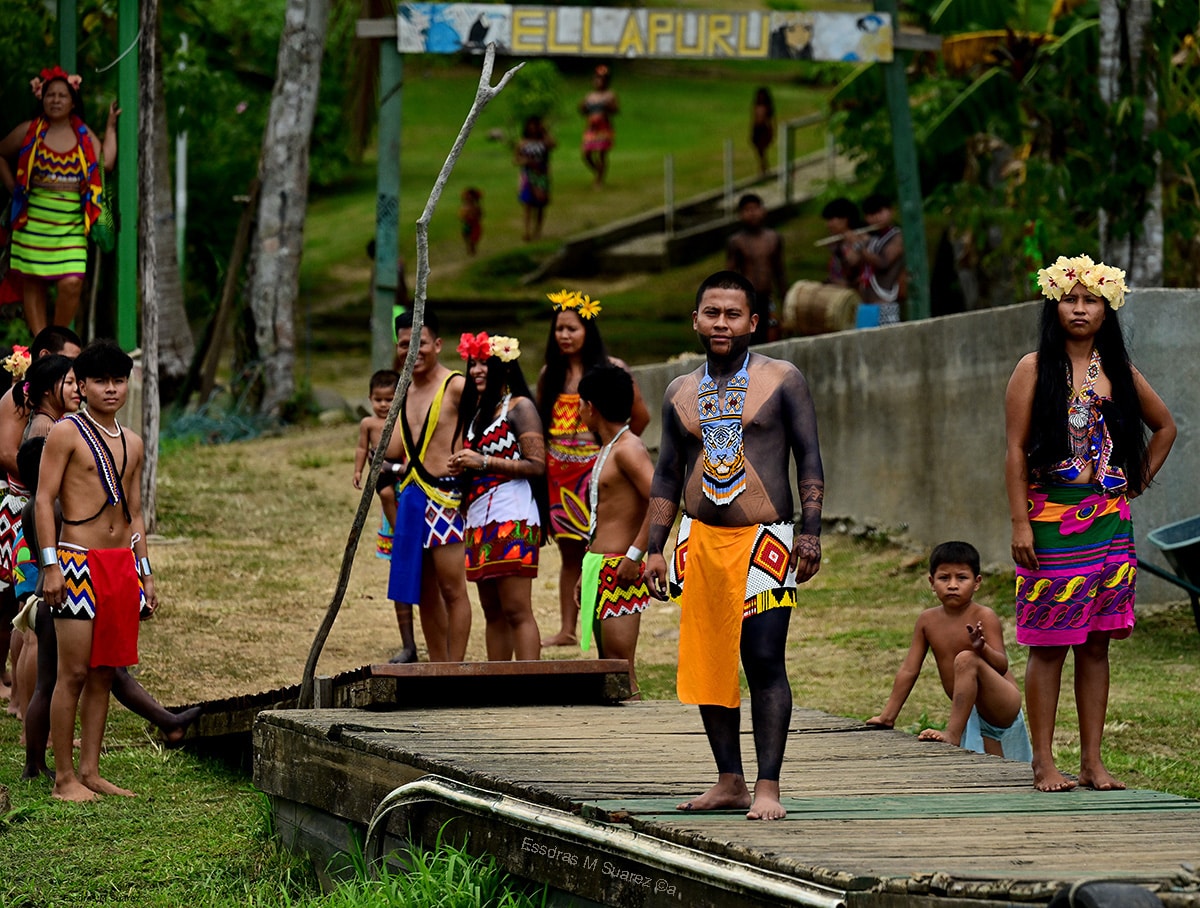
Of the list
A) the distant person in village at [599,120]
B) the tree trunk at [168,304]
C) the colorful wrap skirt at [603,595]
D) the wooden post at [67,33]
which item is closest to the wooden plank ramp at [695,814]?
the colorful wrap skirt at [603,595]

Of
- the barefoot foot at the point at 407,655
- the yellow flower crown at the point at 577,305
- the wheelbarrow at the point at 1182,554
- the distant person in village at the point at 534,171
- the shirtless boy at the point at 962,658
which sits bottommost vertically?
the barefoot foot at the point at 407,655

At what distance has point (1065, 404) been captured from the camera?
19.7 ft

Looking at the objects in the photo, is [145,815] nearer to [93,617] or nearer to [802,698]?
[93,617]

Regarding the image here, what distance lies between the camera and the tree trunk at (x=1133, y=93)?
12.9m

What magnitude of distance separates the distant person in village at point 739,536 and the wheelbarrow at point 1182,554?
448 cm

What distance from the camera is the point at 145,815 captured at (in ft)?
24.5

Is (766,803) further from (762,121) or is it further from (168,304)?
(762,121)

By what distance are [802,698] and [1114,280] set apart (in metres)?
3.99

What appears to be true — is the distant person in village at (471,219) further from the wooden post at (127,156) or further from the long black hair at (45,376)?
the long black hair at (45,376)

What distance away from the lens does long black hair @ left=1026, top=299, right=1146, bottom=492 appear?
19.7 ft

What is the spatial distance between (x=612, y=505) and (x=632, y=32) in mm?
7834

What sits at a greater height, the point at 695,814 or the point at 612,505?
the point at 612,505

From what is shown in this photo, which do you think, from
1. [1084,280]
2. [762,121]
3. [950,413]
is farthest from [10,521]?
[762,121]

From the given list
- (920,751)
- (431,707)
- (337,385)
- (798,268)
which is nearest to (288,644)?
(431,707)
